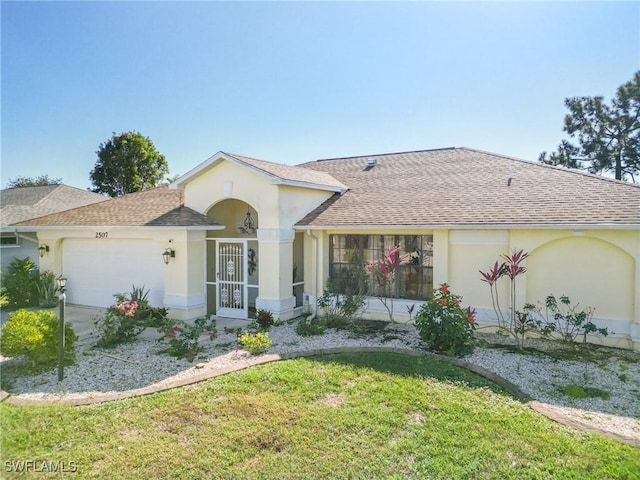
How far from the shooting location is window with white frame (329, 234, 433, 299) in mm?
12266

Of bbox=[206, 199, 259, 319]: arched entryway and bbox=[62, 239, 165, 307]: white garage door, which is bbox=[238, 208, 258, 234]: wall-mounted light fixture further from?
bbox=[62, 239, 165, 307]: white garage door

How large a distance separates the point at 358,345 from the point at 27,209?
20919 mm

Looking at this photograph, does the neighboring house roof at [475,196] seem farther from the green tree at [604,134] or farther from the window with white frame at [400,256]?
the green tree at [604,134]

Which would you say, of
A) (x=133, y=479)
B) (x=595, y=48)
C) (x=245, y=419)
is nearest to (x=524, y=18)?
(x=595, y=48)

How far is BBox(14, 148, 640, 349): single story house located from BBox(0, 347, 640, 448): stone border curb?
3.58 metres

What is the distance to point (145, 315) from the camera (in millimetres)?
12734

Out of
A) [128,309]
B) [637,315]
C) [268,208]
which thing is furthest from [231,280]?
[637,315]

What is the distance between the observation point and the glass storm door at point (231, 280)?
13.1 meters

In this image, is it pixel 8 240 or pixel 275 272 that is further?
pixel 8 240

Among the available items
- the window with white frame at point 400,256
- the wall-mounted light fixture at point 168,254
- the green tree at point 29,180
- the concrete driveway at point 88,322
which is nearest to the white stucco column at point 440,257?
the window with white frame at point 400,256

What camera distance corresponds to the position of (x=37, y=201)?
23.0 meters

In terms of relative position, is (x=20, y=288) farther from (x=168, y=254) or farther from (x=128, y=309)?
(x=128, y=309)

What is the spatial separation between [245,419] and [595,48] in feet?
48.8

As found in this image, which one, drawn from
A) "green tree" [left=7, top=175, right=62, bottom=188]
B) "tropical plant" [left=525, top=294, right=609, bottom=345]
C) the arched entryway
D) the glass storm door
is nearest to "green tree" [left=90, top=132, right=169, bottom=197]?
"green tree" [left=7, top=175, right=62, bottom=188]
